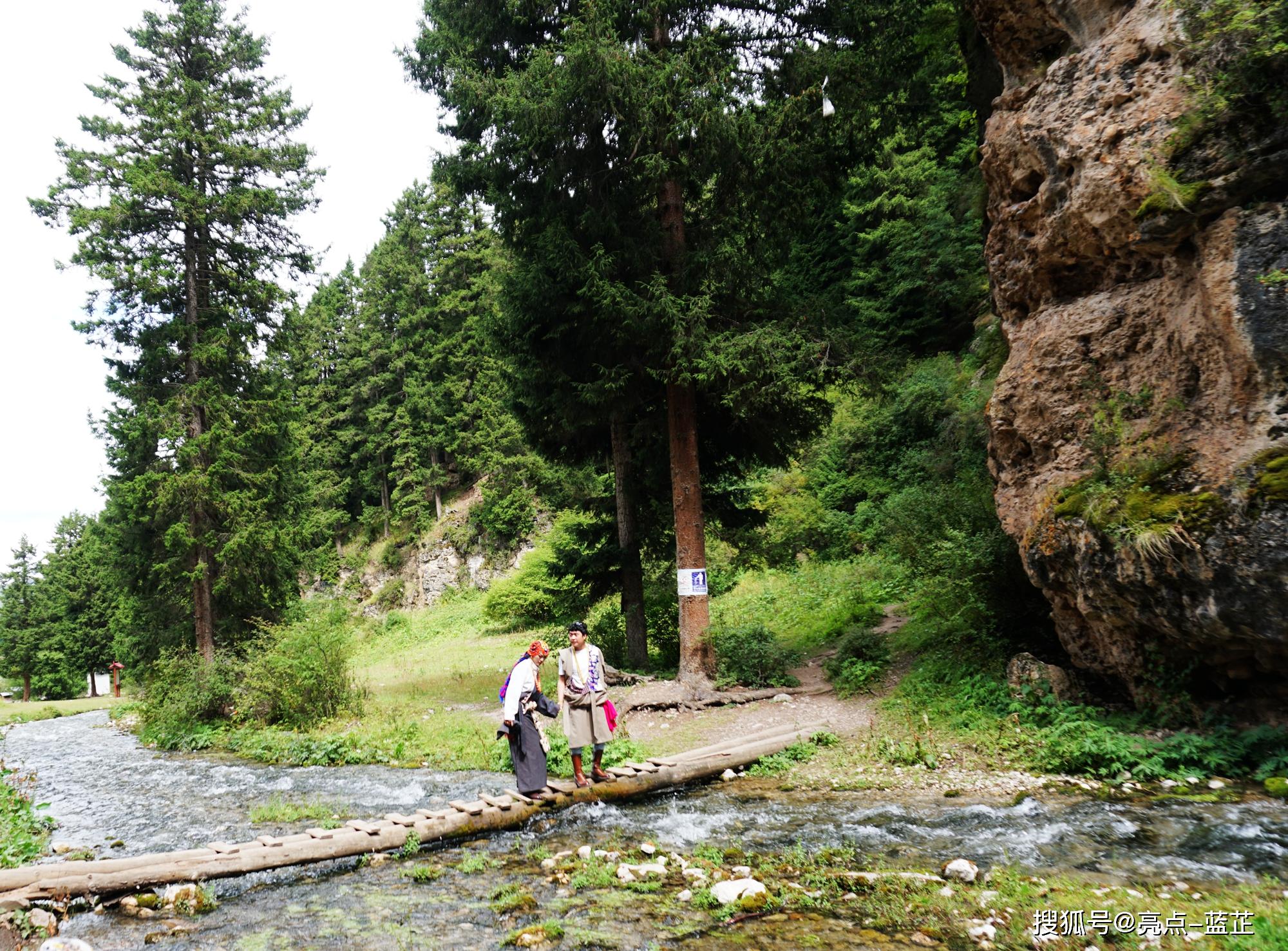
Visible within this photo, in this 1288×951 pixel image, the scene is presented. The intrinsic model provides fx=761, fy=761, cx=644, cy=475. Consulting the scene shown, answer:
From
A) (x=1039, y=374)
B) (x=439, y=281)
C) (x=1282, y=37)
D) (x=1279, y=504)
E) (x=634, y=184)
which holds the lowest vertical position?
(x=1279, y=504)

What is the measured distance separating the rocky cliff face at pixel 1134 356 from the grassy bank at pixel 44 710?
3352 centimetres

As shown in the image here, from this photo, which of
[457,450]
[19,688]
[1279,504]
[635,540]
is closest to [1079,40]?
[1279,504]

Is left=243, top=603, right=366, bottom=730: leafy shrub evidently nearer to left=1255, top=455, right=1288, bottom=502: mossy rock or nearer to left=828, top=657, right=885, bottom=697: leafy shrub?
left=828, top=657, right=885, bottom=697: leafy shrub

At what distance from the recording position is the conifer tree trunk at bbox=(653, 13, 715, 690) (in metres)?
13.2

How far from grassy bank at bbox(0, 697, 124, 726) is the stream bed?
84.9 feet

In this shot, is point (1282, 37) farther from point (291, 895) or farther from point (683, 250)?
point (291, 895)

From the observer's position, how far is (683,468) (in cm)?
1364

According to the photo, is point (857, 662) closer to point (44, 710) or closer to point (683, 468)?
point (683, 468)

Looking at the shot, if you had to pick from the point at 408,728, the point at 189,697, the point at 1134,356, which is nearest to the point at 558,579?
the point at 408,728

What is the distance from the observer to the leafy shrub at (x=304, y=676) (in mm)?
16047

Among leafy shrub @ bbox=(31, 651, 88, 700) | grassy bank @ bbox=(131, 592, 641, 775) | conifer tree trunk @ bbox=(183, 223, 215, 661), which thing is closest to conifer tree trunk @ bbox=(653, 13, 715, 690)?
grassy bank @ bbox=(131, 592, 641, 775)

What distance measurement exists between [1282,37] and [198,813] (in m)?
14.1

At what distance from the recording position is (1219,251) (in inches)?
280

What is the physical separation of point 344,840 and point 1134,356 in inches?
370
